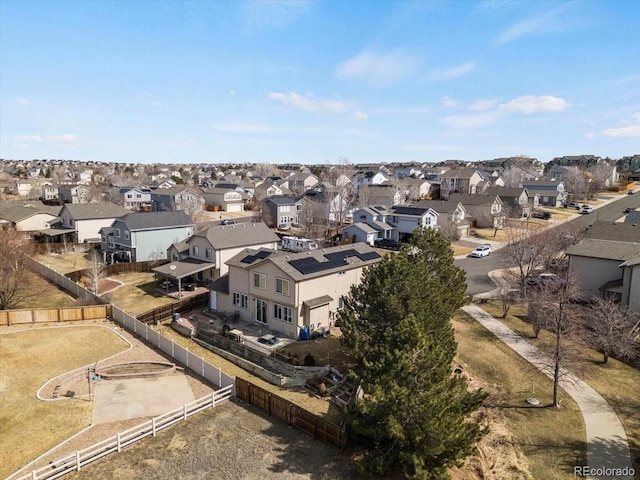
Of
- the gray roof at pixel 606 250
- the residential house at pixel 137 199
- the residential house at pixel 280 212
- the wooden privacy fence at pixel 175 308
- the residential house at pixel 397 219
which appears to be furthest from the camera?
the residential house at pixel 137 199

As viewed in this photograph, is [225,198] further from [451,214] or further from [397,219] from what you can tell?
[451,214]

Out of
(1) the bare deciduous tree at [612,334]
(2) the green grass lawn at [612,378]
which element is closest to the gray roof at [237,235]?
(2) the green grass lawn at [612,378]

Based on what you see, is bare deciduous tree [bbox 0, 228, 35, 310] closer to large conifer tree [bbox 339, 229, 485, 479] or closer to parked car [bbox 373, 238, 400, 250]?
large conifer tree [bbox 339, 229, 485, 479]

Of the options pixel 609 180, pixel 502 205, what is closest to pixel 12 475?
pixel 502 205

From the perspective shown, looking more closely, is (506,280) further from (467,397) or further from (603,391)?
(467,397)

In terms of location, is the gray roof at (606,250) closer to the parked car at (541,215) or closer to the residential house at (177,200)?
the parked car at (541,215)
